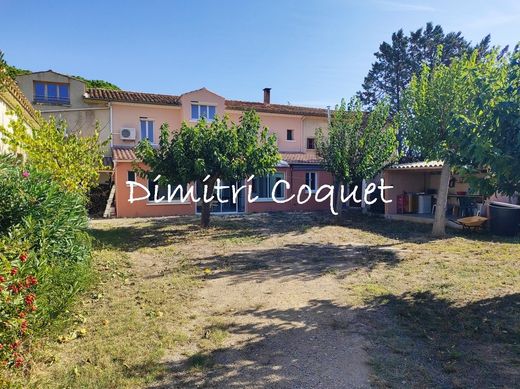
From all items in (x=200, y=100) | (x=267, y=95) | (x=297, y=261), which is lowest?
(x=297, y=261)

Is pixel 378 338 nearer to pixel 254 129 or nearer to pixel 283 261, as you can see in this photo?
pixel 283 261

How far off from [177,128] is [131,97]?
11.0 ft

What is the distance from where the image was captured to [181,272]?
8719mm

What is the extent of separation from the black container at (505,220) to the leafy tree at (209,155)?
9.89 metres

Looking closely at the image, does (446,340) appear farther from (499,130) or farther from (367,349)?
(499,130)

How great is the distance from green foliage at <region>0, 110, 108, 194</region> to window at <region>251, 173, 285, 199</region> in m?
12.6

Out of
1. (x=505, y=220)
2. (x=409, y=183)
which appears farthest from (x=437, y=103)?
(x=409, y=183)

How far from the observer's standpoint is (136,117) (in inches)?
886

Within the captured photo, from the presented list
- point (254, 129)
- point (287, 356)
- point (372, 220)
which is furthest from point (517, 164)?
point (372, 220)

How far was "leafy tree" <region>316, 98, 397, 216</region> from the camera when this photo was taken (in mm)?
17172

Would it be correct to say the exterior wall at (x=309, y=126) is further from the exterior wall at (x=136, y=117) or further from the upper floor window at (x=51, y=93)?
the upper floor window at (x=51, y=93)

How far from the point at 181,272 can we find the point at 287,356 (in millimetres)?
4748

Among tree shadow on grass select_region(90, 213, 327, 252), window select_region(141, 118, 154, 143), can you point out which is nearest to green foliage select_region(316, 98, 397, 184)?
tree shadow on grass select_region(90, 213, 327, 252)

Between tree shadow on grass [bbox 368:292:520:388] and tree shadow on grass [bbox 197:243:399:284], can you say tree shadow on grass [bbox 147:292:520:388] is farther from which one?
tree shadow on grass [bbox 197:243:399:284]
